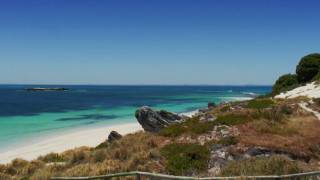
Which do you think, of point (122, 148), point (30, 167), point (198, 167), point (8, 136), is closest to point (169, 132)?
point (122, 148)

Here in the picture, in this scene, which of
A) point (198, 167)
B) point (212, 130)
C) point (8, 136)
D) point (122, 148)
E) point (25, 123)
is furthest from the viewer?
point (25, 123)

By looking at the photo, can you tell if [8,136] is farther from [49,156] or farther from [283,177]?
[283,177]

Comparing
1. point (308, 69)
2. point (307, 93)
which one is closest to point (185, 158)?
point (307, 93)

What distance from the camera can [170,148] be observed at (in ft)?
78.3

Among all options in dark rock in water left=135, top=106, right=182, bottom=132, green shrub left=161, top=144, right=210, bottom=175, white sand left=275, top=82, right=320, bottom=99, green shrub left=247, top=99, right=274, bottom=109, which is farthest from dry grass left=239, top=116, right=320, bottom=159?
white sand left=275, top=82, right=320, bottom=99

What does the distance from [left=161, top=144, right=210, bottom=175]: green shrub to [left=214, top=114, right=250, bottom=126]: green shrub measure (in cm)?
442

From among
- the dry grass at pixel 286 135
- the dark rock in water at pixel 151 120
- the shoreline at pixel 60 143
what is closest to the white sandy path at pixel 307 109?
the dry grass at pixel 286 135

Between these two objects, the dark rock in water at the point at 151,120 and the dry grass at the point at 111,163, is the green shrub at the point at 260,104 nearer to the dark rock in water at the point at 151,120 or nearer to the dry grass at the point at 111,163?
the dark rock in water at the point at 151,120

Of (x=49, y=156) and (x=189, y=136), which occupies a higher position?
(x=189, y=136)

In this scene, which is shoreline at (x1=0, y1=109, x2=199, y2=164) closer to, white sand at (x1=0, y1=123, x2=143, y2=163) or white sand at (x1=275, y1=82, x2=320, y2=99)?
white sand at (x1=0, y1=123, x2=143, y2=163)

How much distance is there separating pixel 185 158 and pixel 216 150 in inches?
85.9

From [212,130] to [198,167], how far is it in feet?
19.2

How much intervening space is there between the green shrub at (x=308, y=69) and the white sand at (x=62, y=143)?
972 inches

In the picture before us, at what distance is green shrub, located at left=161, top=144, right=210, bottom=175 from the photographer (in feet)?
68.4
